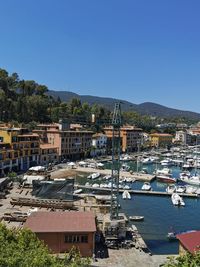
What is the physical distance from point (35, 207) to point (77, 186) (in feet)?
58.3

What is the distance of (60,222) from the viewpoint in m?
29.6

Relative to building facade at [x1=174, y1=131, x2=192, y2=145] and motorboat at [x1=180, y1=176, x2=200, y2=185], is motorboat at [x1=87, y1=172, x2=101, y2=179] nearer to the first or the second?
motorboat at [x1=180, y1=176, x2=200, y2=185]

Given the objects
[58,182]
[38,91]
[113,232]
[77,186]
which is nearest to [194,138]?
[38,91]

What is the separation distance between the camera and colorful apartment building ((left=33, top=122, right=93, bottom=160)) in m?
89.4

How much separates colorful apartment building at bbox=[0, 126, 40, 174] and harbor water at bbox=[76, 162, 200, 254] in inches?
886

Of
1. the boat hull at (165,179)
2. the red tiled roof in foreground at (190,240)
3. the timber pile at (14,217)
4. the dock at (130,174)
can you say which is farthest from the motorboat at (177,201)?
the red tiled roof in foreground at (190,240)

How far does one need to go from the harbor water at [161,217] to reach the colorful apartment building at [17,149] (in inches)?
886

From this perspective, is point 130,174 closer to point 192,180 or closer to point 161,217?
point 192,180

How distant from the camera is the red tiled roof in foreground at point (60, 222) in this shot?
28.6 metres

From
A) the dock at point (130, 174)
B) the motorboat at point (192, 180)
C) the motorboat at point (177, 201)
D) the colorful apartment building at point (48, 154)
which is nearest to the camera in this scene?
the motorboat at point (177, 201)

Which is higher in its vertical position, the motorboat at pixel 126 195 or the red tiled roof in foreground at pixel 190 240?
the red tiled roof in foreground at pixel 190 240

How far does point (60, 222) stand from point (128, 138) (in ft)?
298

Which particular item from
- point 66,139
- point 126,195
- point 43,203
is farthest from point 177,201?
point 66,139

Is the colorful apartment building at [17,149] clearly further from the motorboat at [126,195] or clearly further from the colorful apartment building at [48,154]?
the motorboat at [126,195]
